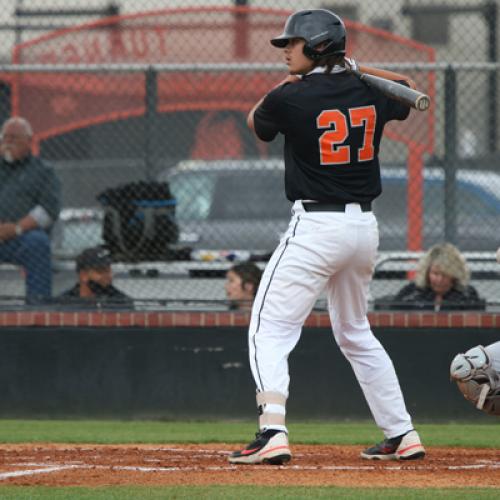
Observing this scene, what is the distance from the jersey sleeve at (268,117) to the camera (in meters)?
5.85

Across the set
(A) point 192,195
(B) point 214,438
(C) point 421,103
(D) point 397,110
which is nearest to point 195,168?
(A) point 192,195

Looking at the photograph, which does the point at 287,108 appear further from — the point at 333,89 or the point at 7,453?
the point at 7,453

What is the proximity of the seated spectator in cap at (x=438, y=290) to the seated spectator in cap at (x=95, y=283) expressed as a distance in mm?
1914

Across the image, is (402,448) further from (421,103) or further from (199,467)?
(421,103)

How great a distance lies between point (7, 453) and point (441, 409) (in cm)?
367

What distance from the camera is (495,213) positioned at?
371 inches

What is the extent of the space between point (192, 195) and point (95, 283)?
95cm

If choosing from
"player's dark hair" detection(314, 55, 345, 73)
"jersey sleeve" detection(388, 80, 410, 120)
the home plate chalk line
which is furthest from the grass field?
"player's dark hair" detection(314, 55, 345, 73)

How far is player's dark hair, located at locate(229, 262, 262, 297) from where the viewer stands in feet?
30.2

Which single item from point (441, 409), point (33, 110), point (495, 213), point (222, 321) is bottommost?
point (441, 409)

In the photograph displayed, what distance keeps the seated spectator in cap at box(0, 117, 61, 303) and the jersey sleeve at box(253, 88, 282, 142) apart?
3.77 metres

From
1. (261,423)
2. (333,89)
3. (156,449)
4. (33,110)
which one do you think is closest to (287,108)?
(333,89)

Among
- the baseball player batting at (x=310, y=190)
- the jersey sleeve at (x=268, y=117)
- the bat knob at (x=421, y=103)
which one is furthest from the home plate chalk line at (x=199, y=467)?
the bat knob at (x=421, y=103)

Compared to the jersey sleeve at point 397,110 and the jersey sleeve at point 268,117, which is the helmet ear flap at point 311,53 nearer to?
the jersey sleeve at point 268,117
